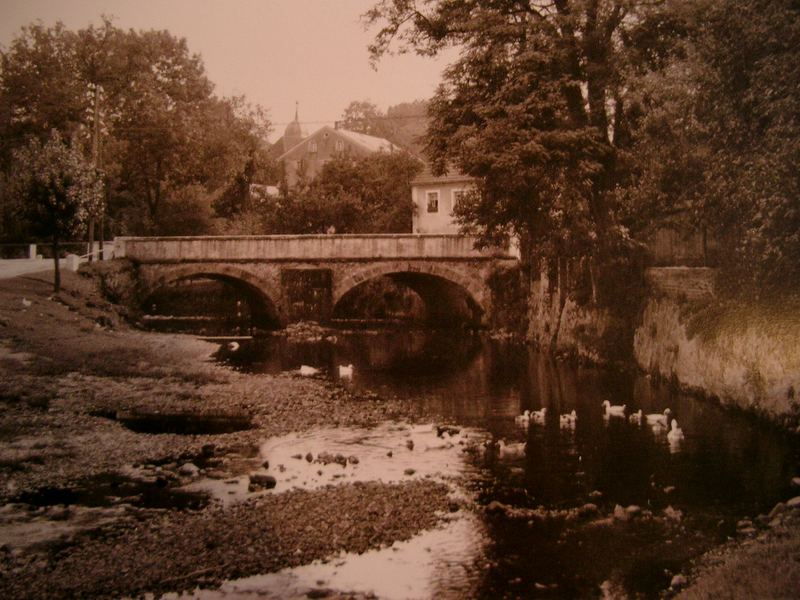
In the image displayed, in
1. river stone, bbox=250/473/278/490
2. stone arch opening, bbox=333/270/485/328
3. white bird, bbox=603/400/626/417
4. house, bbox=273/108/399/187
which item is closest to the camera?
river stone, bbox=250/473/278/490

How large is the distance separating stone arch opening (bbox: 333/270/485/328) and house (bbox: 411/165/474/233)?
7250 millimetres

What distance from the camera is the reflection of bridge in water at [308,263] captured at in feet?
151

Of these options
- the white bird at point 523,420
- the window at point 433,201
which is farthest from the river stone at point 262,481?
the window at point 433,201

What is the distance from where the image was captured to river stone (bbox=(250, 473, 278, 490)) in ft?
50.9

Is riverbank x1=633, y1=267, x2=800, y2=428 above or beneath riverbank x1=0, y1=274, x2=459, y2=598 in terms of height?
above

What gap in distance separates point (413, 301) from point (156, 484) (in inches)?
1678

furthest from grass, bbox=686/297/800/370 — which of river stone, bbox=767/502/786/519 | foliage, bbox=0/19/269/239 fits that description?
foliage, bbox=0/19/269/239

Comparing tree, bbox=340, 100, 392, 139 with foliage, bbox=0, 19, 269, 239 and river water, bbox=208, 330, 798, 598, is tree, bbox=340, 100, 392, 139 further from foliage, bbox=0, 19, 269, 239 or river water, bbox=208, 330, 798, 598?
river water, bbox=208, 330, 798, 598

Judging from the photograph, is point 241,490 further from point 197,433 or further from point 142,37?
point 142,37

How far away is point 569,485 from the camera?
640 inches

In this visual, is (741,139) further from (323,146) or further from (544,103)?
(323,146)

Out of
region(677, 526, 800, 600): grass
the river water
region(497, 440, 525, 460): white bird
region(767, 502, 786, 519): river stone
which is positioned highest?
region(677, 526, 800, 600): grass

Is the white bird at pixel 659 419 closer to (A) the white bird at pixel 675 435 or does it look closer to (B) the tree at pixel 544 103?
(A) the white bird at pixel 675 435

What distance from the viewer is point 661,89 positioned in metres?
26.1
